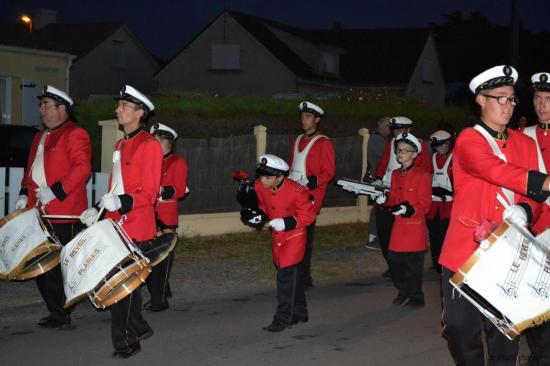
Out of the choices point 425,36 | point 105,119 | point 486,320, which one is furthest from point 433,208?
point 425,36

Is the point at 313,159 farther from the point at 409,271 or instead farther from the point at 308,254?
the point at 409,271

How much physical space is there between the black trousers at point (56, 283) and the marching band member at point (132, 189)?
1013 millimetres

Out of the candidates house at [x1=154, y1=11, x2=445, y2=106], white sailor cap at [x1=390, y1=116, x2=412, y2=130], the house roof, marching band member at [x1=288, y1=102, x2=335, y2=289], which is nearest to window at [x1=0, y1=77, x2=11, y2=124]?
the house roof

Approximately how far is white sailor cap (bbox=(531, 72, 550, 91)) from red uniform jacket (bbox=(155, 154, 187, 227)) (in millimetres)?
3835

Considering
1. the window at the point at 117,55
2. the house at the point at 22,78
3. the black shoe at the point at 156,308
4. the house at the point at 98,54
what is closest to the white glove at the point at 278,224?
the black shoe at the point at 156,308

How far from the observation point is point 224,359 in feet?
21.6

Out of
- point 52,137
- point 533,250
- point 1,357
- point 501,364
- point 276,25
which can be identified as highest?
point 276,25

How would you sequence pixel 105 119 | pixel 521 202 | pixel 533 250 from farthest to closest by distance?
pixel 105 119
pixel 521 202
pixel 533 250

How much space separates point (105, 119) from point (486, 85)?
819 centimetres

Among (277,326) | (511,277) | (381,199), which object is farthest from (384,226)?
(511,277)

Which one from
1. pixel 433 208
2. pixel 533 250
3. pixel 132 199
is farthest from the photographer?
pixel 433 208

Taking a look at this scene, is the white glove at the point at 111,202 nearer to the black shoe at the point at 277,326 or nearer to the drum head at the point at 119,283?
the drum head at the point at 119,283

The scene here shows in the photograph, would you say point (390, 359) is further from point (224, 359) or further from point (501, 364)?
point (501, 364)

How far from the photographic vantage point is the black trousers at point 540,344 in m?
5.78
